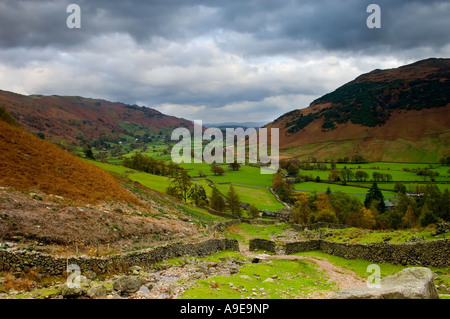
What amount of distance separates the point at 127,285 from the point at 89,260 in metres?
4.22

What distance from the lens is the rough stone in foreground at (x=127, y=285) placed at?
45.7 feet

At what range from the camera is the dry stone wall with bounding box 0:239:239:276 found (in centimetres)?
1511

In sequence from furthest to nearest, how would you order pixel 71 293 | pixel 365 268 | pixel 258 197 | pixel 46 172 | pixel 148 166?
pixel 148 166, pixel 258 197, pixel 46 172, pixel 365 268, pixel 71 293

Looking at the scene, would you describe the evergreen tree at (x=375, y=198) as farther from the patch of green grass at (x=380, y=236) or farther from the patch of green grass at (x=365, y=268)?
the patch of green grass at (x=365, y=268)

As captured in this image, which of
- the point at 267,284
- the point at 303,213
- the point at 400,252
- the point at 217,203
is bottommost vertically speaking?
the point at 303,213

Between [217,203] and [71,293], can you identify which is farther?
[217,203]

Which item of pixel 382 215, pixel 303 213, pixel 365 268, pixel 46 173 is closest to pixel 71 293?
pixel 46 173

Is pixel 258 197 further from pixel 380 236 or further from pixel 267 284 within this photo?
pixel 267 284

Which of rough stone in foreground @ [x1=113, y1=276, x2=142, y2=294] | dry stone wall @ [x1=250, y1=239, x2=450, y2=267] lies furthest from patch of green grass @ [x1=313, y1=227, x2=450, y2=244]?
rough stone in foreground @ [x1=113, y1=276, x2=142, y2=294]

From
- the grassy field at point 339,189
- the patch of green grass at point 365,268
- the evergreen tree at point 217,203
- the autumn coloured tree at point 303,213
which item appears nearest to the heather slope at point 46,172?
the patch of green grass at point 365,268

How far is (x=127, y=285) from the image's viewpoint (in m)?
14.3

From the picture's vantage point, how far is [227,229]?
1917 inches
